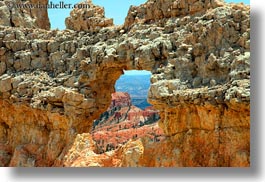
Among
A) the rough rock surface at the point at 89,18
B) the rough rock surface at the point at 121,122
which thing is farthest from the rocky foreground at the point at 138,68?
the rough rock surface at the point at 121,122

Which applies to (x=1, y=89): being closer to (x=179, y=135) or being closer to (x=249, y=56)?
(x=179, y=135)

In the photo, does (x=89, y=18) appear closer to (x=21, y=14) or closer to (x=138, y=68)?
(x=138, y=68)

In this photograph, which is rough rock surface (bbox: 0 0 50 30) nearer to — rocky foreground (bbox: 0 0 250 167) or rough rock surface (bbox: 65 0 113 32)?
rocky foreground (bbox: 0 0 250 167)


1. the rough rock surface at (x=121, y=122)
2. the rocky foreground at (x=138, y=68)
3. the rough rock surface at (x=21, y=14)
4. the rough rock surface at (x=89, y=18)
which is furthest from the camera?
the rough rock surface at (x=121, y=122)

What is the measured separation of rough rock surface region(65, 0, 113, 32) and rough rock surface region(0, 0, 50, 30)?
1.11 meters

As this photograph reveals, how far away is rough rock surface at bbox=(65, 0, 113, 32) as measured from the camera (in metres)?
9.65

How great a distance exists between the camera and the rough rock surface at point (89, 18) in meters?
9.65

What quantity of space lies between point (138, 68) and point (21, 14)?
389 cm

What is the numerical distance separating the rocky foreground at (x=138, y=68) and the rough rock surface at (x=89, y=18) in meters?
0.02

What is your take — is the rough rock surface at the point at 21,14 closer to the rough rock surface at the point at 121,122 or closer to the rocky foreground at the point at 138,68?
the rocky foreground at the point at 138,68

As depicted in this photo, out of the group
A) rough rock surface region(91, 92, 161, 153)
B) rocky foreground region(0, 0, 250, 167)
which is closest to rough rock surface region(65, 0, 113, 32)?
rocky foreground region(0, 0, 250, 167)

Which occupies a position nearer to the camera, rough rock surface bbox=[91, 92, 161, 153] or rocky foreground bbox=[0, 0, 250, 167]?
rocky foreground bbox=[0, 0, 250, 167]

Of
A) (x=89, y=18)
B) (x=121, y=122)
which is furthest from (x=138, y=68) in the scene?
(x=121, y=122)

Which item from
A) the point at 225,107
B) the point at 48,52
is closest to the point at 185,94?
the point at 225,107
